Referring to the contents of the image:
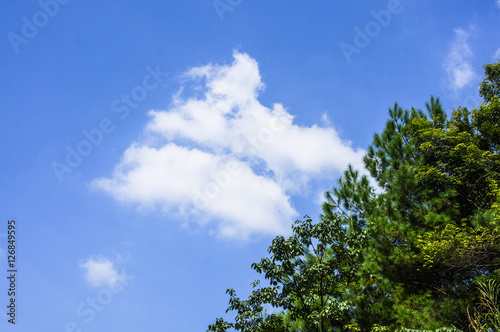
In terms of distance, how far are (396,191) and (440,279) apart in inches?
103

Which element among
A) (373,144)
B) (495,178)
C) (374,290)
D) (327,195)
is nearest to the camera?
(374,290)

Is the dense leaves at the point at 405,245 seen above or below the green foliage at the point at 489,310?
above

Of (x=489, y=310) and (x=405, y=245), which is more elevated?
(x=405, y=245)

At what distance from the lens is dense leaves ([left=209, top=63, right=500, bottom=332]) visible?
8.32 m

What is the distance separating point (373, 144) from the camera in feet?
42.2

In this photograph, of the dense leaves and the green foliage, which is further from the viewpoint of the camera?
the dense leaves

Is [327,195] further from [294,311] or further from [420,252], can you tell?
[294,311]

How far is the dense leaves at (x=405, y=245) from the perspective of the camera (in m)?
8.32

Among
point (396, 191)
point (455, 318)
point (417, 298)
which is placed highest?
point (396, 191)

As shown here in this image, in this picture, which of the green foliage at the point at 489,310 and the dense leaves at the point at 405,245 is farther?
the dense leaves at the point at 405,245

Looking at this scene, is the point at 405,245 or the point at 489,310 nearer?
the point at 489,310

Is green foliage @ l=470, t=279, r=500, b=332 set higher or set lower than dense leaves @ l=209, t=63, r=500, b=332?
lower

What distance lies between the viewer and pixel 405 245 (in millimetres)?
9797

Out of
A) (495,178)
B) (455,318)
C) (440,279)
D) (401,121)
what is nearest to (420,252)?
(440,279)
